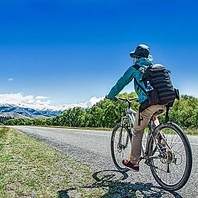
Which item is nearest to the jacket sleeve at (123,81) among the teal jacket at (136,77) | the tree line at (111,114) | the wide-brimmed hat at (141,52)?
the teal jacket at (136,77)

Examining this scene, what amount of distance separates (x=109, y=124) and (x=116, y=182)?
234 feet

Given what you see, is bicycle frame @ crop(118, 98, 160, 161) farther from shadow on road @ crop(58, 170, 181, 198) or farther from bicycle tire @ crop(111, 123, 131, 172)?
shadow on road @ crop(58, 170, 181, 198)

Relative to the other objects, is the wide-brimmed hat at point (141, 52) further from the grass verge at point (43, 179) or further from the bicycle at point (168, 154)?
the grass verge at point (43, 179)

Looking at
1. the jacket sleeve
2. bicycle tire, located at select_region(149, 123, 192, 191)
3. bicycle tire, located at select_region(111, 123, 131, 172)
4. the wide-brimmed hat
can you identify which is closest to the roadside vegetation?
bicycle tire, located at select_region(111, 123, 131, 172)

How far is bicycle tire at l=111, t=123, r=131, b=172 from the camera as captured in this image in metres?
5.40

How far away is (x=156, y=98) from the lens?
4023mm

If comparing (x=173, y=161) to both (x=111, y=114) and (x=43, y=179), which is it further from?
(x=111, y=114)

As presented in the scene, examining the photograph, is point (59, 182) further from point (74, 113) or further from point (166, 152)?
point (74, 113)

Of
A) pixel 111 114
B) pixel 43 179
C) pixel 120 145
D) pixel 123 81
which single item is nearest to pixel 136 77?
pixel 123 81

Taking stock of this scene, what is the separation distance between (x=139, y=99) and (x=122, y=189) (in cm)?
125

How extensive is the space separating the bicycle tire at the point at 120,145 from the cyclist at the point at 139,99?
2.34ft

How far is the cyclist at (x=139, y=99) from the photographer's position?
430 cm

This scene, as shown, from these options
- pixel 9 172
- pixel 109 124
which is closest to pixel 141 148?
pixel 9 172

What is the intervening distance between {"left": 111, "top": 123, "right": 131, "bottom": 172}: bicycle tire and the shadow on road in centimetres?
68
